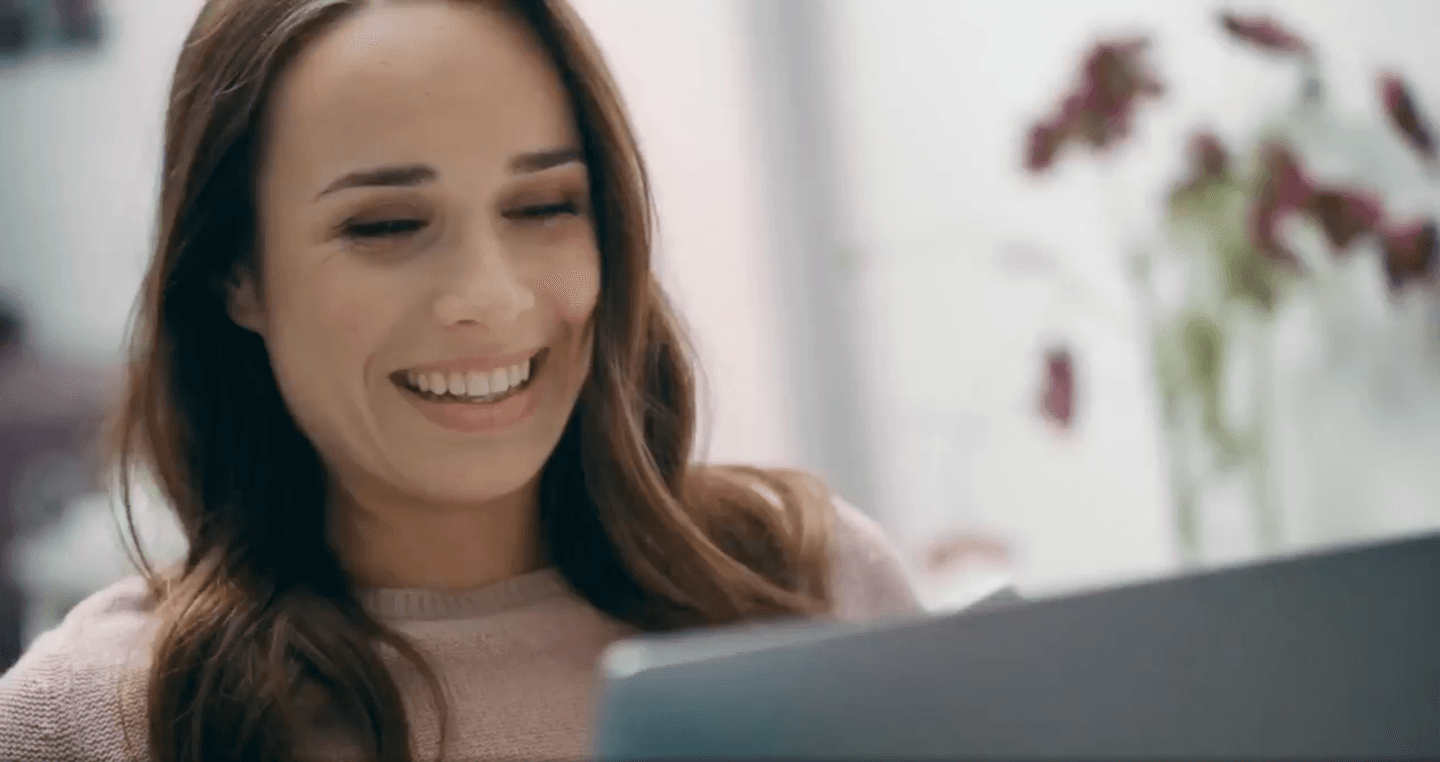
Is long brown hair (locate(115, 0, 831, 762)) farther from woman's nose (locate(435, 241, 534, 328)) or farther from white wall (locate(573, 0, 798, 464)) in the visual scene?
white wall (locate(573, 0, 798, 464))

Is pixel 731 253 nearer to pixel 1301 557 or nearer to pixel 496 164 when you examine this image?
pixel 496 164

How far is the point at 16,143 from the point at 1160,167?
141 cm

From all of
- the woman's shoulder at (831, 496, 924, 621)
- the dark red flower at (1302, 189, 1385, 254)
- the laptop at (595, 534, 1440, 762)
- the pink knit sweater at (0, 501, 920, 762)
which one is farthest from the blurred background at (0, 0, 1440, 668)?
the laptop at (595, 534, 1440, 762)

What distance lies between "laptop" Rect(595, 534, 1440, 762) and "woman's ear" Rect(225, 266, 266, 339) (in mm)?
549


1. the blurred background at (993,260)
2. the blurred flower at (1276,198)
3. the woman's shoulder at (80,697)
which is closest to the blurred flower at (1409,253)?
the blurred background at (993,260)

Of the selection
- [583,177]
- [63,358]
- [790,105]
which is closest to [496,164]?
[583,177]

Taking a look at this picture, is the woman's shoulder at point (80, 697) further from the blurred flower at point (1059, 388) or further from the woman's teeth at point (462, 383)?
the blurred flower at point (1059, 388)

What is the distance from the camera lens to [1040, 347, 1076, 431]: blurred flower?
2172 mm

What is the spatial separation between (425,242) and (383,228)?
2 centimetres

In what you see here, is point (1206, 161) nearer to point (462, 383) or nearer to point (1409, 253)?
point (1409, 253)

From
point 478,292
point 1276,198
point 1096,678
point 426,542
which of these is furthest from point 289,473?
point 1276,198

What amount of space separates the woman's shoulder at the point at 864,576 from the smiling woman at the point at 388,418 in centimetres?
4

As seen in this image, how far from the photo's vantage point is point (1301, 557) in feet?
1.55

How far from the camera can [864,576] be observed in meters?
1.06
